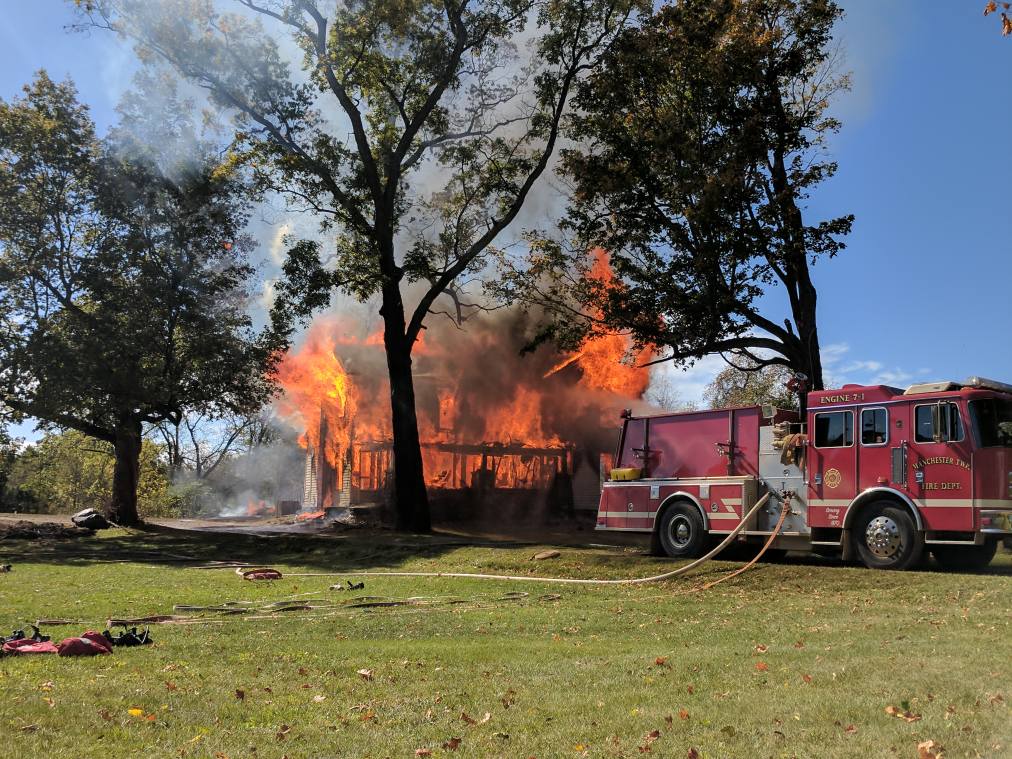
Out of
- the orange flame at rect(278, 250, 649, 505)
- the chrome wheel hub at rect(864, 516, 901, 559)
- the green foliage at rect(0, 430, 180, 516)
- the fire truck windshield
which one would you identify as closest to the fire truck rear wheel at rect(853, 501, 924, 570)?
the chrome wheel hub at rect(864, 516, 901, 559)

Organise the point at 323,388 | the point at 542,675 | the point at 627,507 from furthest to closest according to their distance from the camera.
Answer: the point at 323,388, the point at 627,507, the point at 542,675

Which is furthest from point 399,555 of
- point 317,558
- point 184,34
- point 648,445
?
point 184,34

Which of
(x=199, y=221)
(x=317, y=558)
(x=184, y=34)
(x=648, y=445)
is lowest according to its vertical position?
(x=317, y=558)

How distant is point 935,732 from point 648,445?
43.9 feet

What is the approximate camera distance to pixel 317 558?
20016 mm

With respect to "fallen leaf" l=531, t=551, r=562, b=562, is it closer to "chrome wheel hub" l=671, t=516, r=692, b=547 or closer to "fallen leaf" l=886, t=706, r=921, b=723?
"chrome wheel hub" l=671, t=516, r=692, b=547

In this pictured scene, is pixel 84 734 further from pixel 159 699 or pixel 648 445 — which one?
pixel 648 445

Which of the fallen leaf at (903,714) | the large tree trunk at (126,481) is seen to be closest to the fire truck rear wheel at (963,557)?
the fallen leaf at (903,714)

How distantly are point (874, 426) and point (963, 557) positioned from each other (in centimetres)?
272

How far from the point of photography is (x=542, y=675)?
21.4 feet

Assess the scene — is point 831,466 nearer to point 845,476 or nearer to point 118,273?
point 845,476

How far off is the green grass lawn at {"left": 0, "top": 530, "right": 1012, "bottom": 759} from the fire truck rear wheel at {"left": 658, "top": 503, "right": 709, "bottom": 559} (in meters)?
2.91

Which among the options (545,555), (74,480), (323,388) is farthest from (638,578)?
(74,480)

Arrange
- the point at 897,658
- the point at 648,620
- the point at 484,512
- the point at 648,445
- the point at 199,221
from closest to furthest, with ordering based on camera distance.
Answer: the point at 897,658 → the point at 648,620 → the point at 648,445 → the point at 199,221 → the point at 484,512
